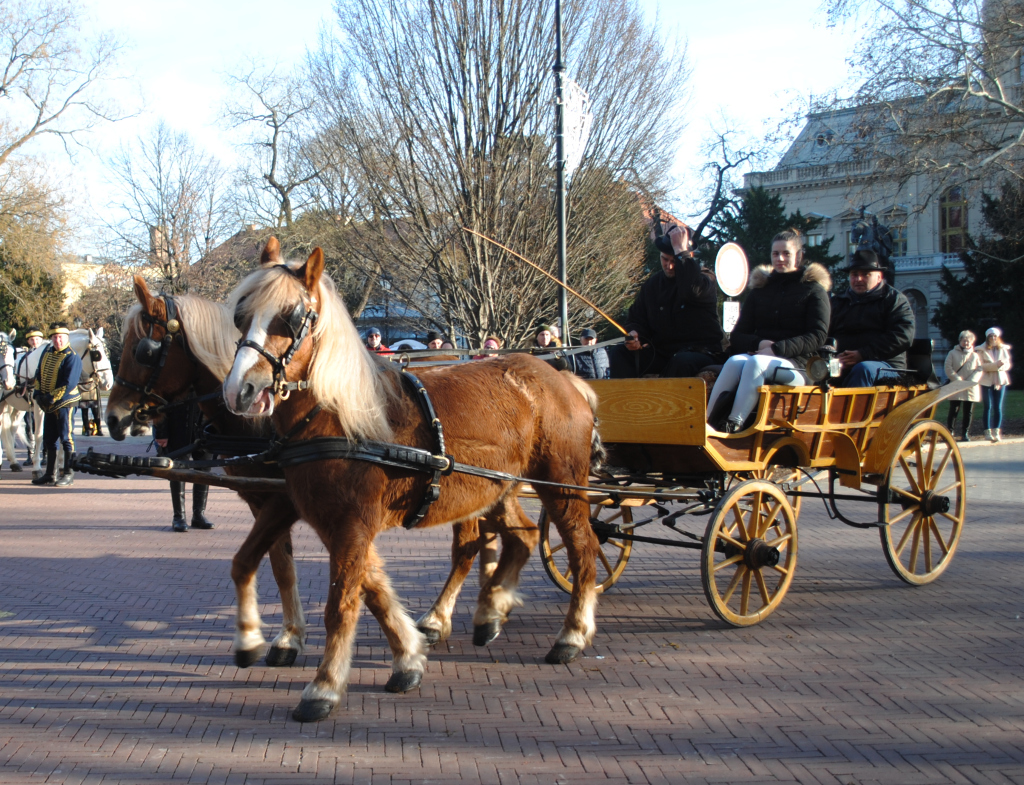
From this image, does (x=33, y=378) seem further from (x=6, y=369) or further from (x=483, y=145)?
(x=483, y=145)

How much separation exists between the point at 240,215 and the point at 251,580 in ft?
119

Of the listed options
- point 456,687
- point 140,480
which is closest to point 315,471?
point 456,687

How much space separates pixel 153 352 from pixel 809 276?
4593mm

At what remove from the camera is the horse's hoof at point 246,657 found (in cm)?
500

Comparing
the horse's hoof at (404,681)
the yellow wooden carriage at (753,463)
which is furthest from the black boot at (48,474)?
the horse's hoof at (404,681)

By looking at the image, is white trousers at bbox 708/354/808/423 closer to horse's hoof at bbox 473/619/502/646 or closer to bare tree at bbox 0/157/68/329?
horse's hoof at bbox 473/619/502/646

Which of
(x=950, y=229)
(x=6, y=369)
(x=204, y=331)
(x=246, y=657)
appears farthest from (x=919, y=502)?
(x=950, y=229)

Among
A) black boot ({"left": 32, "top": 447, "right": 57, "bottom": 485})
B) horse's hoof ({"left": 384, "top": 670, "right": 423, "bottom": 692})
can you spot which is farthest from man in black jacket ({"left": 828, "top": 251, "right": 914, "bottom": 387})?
black boot ({"left": 32, "top": 447, "right": 57, "bottom": 485})

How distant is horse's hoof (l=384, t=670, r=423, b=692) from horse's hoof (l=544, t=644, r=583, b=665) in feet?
2.81

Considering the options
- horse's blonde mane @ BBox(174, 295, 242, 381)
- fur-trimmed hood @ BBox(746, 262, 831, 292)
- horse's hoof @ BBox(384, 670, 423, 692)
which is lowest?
horse's hoof @ BBox(384, 670, 423, 692)

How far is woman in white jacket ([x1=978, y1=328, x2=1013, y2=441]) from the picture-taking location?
17.0 m

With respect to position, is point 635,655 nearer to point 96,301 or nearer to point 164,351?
point 164,351

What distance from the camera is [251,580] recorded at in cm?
498

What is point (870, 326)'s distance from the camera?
7.13 m
